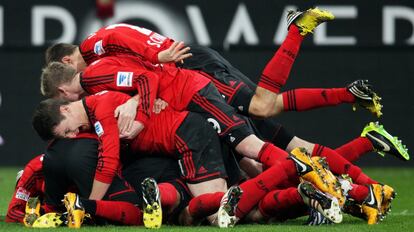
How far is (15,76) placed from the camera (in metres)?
11.2

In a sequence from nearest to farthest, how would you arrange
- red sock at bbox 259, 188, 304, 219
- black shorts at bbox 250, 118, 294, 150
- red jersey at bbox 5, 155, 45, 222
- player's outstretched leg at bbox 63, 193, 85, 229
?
player's outstretched leg at bbox 63, 193, 85, 229, red sock at bbox 259, 188, 304, 219, red jersey at bbox 5, 155, 45, 222, black shorts at bbox 250, 118, 294, 150

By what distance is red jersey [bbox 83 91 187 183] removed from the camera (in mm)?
6188

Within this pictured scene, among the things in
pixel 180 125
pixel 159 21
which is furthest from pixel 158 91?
pixel 159 21

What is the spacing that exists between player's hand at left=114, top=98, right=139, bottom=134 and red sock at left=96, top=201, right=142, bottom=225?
50 cm

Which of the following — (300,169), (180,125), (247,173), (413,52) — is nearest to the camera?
(300,169)

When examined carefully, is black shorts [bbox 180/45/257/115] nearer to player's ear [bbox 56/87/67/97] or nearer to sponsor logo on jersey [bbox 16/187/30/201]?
player's ear [bbox 56/87/67/97]

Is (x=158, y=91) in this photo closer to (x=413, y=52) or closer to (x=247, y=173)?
(x=247, y=173)

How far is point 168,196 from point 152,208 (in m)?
0.31

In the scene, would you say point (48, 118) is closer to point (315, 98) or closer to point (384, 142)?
point (315, 98)

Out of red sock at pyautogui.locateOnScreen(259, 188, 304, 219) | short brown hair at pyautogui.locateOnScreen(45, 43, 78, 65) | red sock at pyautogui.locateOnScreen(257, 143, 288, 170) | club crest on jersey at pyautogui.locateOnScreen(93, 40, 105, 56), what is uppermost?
club crest on jersey at pyautogui.locateOnScreen(93, 40, 105, 56)

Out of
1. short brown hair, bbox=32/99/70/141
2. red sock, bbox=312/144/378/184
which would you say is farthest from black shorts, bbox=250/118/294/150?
short brown hair, bbox=32/99/70/141

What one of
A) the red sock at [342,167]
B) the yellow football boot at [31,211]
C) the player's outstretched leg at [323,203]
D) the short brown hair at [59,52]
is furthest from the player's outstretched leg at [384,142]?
the yellow football boot at [31,211]

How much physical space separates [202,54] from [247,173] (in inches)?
47.2

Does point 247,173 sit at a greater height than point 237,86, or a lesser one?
lesser
